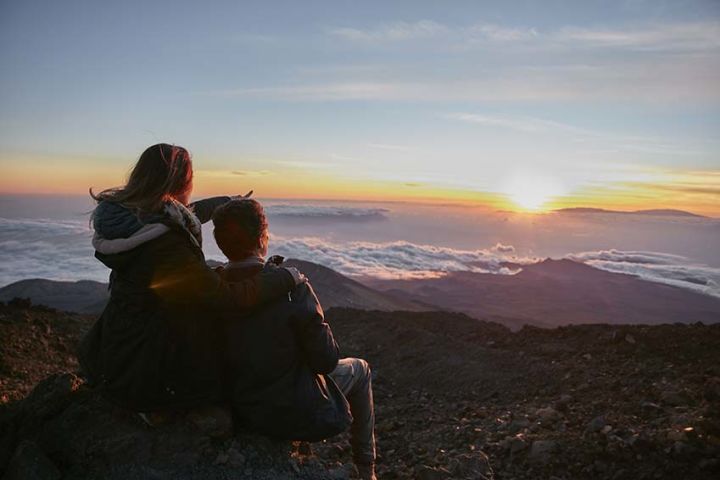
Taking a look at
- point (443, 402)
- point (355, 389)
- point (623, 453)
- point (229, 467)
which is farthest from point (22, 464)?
point (443, 402)

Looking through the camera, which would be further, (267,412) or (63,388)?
(63,388)

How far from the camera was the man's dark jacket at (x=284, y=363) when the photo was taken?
3.29 meters

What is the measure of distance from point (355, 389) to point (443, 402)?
407 cm

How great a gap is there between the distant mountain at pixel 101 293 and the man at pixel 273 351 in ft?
116

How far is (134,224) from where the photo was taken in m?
2.95

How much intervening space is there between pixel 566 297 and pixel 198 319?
7873 centimetres

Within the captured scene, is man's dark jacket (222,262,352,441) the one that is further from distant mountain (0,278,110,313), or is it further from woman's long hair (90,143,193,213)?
distant mountain (0,278,110,313)

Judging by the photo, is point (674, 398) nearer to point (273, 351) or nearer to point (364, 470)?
point (364, 470)

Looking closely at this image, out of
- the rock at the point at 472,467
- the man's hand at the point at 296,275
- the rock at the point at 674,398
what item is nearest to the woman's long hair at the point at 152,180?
the man's hand at the point at 296,275

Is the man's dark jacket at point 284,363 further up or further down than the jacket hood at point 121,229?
further down

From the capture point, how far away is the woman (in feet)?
9.71

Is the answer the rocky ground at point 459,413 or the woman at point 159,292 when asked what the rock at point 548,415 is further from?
the woman at point 159,292

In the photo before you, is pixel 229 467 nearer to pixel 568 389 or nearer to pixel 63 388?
pixel 63 388

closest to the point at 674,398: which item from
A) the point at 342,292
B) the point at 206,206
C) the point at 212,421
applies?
the point at 212,421
